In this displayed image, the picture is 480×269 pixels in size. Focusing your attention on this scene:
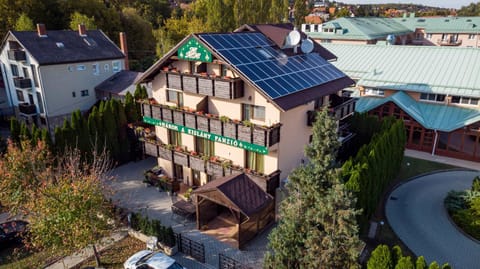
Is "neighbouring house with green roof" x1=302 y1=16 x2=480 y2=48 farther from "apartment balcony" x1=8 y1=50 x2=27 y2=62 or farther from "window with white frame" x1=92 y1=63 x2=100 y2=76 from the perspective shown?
"apartment balcony" x1=8 y1=50 x2=27 y2=62

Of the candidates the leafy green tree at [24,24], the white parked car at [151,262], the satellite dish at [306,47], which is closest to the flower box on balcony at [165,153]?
the white parked car at [151,262]

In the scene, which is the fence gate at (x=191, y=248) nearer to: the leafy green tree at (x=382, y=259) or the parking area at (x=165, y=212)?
the parking area at (x=165, y=212)

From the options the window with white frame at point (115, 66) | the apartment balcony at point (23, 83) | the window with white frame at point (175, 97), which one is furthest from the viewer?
the window with white frame at point (115, 66)

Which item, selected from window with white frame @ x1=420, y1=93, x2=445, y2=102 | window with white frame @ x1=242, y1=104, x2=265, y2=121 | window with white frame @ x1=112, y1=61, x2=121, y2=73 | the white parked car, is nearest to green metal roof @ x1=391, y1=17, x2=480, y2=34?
window with white frame @ x1=420, y1=93, x2=445, y2=102

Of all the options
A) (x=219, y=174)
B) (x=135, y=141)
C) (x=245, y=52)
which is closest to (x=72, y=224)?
(x=219, y=174)

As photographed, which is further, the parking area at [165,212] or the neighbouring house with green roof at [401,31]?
the neighbouring house with green roof at [401,31]

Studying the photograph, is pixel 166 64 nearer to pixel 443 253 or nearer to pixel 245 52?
pixel 245 52
